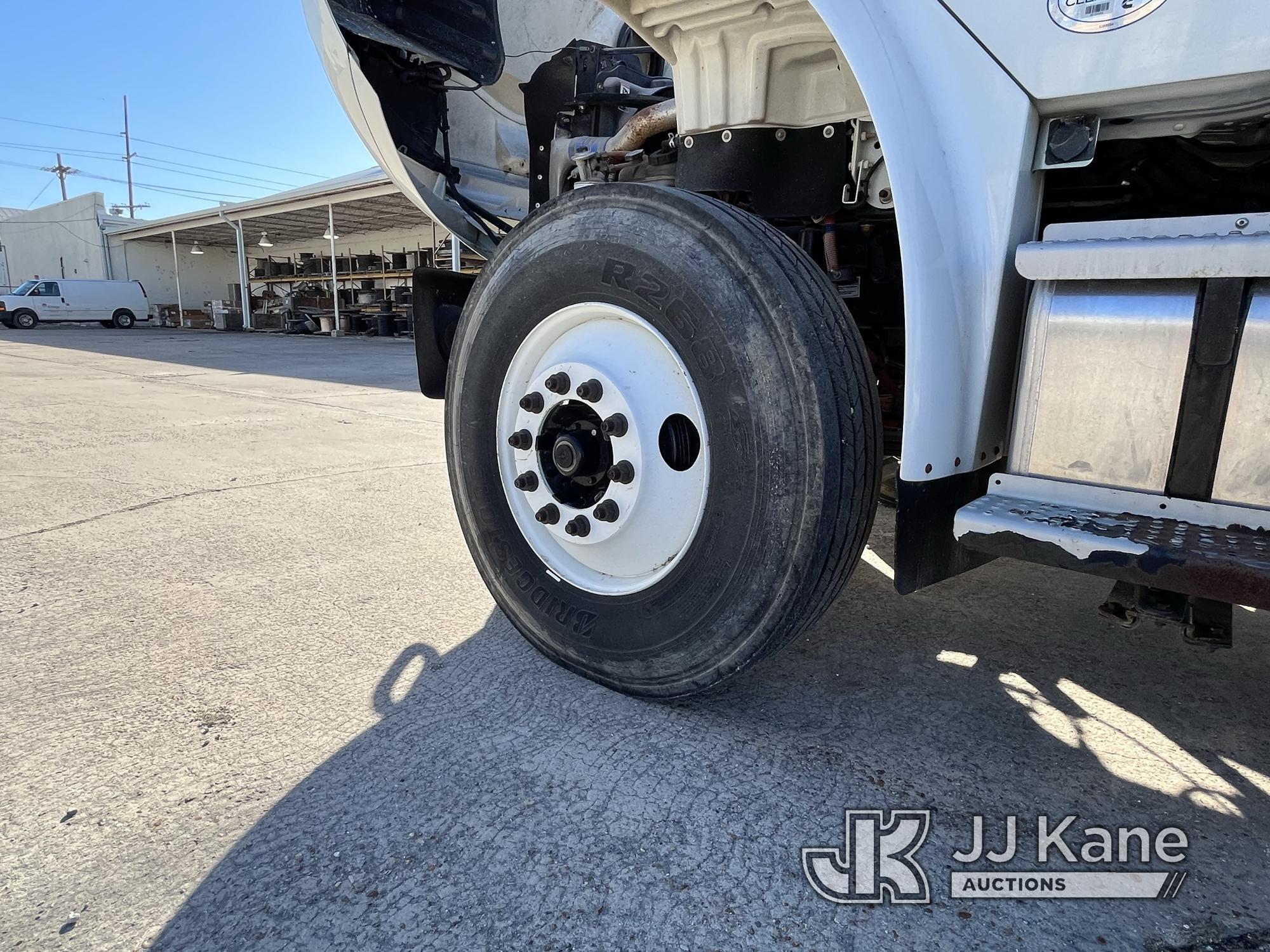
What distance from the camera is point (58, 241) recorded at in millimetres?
40469

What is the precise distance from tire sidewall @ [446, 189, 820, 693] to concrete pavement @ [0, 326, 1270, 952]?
195mm

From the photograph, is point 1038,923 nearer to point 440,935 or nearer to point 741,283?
point 440,935

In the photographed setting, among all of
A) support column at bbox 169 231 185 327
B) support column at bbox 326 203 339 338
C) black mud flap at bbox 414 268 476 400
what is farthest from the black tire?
support column at bbox 169 231 185 327

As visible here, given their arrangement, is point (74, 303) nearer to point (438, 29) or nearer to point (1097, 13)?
point (438, 29)

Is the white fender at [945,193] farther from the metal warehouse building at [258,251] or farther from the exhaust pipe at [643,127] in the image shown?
the metal warehouse building at [258,251]

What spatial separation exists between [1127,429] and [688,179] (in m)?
1.26

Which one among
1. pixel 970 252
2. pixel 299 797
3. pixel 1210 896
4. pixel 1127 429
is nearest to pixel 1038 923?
pixel 1210 896

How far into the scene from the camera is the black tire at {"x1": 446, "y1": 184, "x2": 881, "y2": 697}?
146 cm

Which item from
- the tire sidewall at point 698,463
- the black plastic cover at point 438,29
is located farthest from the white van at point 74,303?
the tire sidewall at point 698,463

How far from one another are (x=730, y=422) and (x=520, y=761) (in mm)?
833

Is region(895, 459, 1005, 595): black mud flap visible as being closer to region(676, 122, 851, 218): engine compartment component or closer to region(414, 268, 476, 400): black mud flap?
region(676, 122, 851, 218): engine compartment component

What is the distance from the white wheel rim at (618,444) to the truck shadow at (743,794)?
0.34m

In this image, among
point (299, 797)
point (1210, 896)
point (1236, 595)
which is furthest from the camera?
point (299, 797)

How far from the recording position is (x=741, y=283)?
4.98 feet
